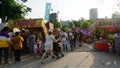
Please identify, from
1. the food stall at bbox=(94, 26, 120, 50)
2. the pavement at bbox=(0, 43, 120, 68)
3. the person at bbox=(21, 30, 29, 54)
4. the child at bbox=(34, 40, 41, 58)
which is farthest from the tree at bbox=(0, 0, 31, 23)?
the pavement at bbox=(0, 43, 120, 68)

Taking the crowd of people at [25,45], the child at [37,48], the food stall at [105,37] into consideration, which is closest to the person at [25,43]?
the crowd of people at [25,45]

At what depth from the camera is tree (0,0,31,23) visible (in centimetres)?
3391

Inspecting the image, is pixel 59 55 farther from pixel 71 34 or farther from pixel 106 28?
pixel 106 28

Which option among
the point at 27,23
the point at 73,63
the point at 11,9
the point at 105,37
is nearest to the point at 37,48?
the point at 27,23

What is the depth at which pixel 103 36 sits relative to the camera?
25672 millimetres

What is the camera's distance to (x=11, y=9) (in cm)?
3444

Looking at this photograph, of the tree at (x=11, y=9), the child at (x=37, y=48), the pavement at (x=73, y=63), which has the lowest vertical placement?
the pavement at (x=73, y=63)

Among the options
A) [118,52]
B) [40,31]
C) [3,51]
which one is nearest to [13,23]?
[40,31]

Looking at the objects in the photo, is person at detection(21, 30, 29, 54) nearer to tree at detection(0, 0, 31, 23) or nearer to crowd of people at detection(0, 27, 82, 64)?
crowd of people at detection(0, 27, 82, 64)

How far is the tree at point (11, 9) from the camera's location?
111ft

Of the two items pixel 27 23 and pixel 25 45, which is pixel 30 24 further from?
pixel 25 45

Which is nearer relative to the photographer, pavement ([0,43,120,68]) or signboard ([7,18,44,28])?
pavement ([0,43,120,68])

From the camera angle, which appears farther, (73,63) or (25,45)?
(25,45)

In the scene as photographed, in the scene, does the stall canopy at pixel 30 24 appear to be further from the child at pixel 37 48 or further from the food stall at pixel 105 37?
the food stall at pixel 105 37
